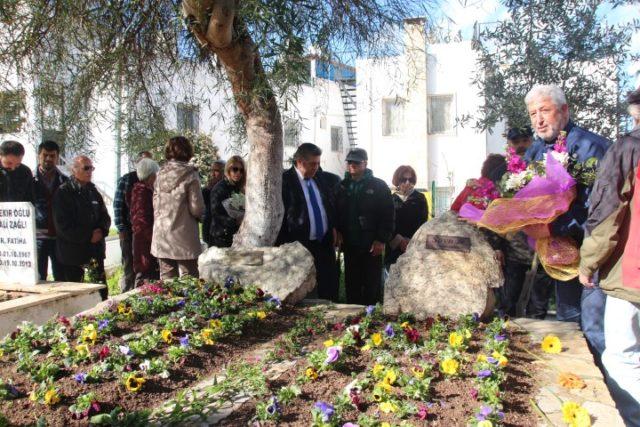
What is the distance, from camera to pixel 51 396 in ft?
9.34

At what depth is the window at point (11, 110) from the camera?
539cm

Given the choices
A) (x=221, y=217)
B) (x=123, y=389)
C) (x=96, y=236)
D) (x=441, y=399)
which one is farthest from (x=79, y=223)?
(x=441, y=399)

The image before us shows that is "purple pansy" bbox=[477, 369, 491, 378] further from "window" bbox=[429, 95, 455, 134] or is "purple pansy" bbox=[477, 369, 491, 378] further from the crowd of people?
"window" bbox=[429, 95, 455, 134]

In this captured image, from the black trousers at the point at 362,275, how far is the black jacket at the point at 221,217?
130 cm

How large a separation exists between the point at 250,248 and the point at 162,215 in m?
1.08

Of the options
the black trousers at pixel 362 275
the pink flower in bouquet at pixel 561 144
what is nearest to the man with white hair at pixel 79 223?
the black trousers at pixel 362 275

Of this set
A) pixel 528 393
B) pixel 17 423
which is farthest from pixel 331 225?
pixel 17 423

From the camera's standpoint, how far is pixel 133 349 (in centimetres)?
351

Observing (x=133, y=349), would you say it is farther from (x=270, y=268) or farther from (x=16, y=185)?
(x=16, y=185)

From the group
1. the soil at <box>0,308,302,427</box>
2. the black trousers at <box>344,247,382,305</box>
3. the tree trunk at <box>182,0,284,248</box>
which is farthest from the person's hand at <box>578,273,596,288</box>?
the black trousers at <box>344,247,382,305</box>

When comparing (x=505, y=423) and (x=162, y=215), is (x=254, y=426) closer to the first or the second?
(x=505, y=423)

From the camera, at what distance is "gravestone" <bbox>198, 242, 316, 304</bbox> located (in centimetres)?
476

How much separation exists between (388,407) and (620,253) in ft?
5.09

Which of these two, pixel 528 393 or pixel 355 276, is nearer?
pixel 528 393
